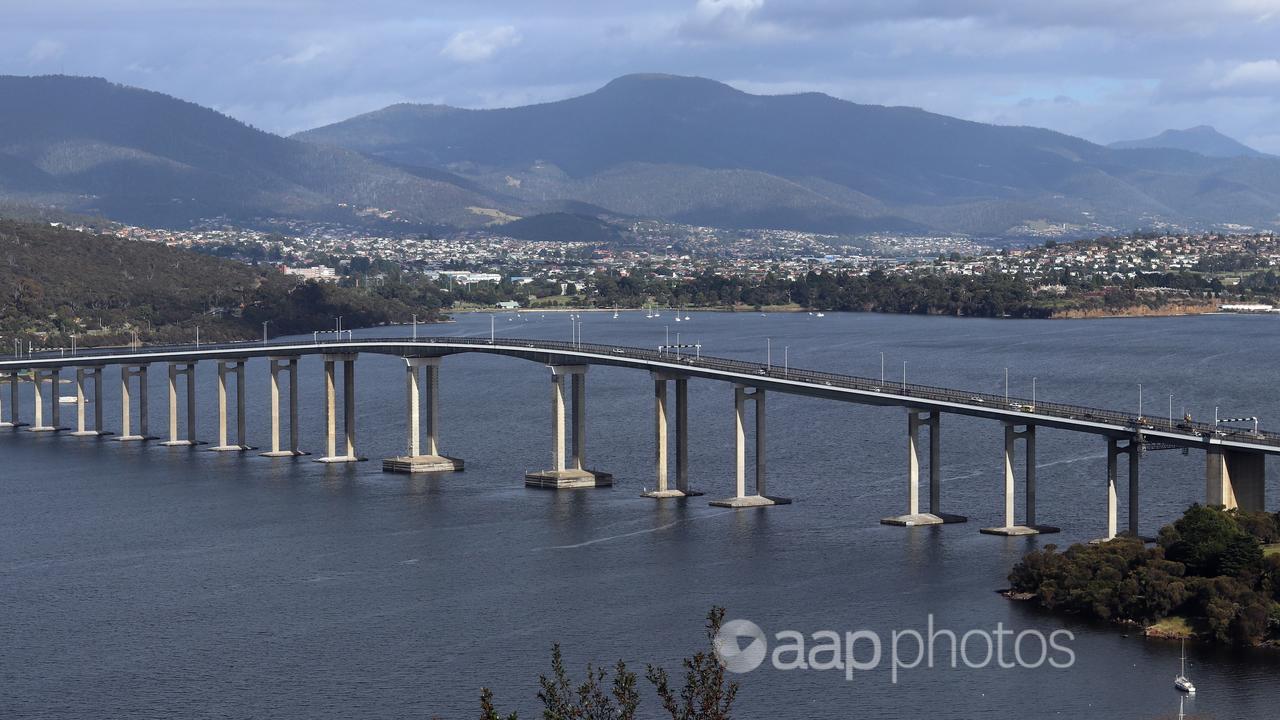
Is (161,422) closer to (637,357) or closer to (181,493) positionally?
(181,493)

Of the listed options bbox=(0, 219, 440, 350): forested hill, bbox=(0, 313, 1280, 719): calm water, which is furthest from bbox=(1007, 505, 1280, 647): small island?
bbox=(0, 219, 440, 350): forested hill

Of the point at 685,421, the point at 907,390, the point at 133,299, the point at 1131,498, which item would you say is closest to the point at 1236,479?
the point at 1131,498

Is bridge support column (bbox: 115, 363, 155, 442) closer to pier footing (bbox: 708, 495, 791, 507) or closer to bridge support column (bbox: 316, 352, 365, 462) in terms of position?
bridge support column (bbox: 316, 352, 365, 462)

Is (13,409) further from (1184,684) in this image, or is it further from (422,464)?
(1184,684)

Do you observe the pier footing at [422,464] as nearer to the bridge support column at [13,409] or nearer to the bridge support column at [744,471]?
the bridge support column at [744,471]

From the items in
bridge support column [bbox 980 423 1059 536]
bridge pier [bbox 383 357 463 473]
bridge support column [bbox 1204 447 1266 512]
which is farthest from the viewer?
bridge pier [bbox 383 357 463 473]

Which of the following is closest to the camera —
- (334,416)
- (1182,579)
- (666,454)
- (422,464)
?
(1182,579)

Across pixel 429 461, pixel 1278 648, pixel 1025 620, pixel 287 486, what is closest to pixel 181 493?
pixel 287 486
